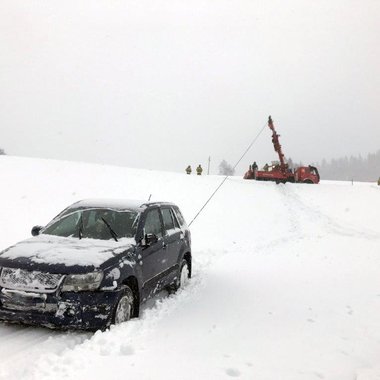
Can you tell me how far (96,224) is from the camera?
21.7ft

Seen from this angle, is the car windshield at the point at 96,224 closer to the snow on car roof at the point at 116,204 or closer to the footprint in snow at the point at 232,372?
the snow on car roof at the point at 116,204

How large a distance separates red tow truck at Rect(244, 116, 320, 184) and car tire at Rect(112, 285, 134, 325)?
98.7 feet

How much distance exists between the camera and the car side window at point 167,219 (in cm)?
771

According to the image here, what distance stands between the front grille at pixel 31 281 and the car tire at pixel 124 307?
0.83 meters

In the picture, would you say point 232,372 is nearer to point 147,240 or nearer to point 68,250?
point 147,240

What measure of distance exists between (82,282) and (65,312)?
39 cm

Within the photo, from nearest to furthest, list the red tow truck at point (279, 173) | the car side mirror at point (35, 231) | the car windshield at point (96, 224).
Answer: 1. the car windshield at point (96, 224)
2. the car side mirror at point (35, 231)
3. the red tow truck at point (279, 173)

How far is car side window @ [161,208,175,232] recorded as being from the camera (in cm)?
771

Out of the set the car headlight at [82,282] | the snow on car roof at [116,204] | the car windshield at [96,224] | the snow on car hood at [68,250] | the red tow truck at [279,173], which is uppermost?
the red tow truck at [279,173]

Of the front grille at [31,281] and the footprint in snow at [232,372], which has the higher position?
the front grille at [31,281]

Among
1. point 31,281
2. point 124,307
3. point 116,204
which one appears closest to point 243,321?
point 124,307

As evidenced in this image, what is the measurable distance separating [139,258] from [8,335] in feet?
6.32

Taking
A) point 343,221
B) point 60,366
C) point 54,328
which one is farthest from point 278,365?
point 343,221

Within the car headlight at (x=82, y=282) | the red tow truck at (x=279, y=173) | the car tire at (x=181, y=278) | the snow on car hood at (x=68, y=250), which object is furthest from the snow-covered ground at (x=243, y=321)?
the red tow truck at (x=279, y=173)
